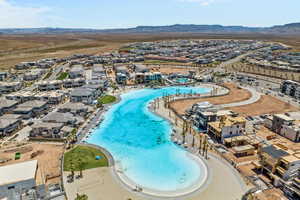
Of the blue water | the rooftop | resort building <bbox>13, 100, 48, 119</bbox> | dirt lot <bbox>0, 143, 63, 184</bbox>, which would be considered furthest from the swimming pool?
the rooftop

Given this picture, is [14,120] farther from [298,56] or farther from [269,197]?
[298,56]

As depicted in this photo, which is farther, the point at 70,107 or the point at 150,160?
the point at 70,107

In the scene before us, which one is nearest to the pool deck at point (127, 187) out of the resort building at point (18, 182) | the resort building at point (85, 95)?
the resort building at point (18, 182)

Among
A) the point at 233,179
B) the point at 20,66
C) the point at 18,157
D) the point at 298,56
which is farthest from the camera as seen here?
the point at 298,56

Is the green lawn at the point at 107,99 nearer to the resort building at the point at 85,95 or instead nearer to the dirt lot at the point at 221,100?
the resort building at the point at 85,95

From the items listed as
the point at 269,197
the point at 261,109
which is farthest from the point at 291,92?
the point at 269,197

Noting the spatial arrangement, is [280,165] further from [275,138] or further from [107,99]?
[107,99]
